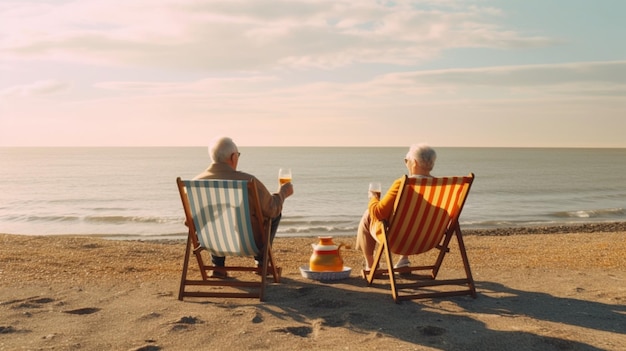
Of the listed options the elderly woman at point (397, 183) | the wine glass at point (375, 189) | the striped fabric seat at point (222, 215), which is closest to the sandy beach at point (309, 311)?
the striped fabric seat at point (222, 215)

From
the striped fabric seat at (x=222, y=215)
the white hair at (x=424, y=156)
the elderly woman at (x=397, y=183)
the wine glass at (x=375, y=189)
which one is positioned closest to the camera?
the striped fabric seat at (x=222, y=215)

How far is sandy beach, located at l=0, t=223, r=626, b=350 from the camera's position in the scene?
3986mm

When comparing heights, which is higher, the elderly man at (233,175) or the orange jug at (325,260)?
the elderly man at (233,175)

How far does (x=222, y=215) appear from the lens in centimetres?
508

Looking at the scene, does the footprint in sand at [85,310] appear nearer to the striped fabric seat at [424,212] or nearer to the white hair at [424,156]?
the striped fabric seat at [424,212]

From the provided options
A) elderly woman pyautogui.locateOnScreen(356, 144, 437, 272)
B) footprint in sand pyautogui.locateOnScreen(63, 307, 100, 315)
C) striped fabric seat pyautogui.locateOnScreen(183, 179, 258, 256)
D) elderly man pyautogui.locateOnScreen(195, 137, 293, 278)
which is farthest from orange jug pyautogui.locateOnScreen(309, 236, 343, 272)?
footprint in sand pyautogui.locateOnScreen(63, 307, 100, 315)

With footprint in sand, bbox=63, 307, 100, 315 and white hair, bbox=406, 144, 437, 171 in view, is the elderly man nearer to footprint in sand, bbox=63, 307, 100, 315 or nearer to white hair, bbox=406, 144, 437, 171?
white hair, bbox=406, 144, 437, 171

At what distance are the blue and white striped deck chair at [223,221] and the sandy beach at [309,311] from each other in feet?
0.53

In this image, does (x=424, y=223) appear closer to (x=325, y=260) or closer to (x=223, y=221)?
(x=325, y=260)

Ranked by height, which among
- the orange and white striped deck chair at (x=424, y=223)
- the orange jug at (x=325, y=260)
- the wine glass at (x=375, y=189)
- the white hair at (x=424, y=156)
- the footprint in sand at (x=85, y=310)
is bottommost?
the footprint in sand at (x=85, y=310)

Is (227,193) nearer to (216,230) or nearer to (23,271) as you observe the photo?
(216,230)

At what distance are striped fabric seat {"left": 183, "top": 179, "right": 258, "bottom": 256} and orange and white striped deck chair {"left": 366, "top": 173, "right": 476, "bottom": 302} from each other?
1.17m

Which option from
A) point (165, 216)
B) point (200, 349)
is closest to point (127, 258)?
point (200, 349)

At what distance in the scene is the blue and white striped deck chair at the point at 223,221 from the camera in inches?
195
